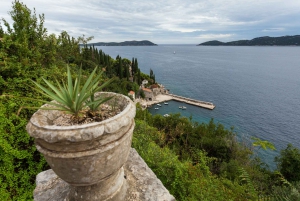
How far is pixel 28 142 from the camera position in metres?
4.04

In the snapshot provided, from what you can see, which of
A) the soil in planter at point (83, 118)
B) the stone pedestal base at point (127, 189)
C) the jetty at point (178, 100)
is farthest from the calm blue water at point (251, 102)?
the soil in planter at point (83, 118)

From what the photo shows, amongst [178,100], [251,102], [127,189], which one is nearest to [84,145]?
[127,189]

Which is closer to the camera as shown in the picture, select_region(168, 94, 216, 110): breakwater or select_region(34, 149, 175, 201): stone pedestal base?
select_region(34, 149, 175, 201): stone pedestal base

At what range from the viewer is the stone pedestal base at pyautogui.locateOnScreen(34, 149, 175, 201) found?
2.31m

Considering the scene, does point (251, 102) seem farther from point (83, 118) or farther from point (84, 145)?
point (84, 145)

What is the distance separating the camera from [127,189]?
2467 mm

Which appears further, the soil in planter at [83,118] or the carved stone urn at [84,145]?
the soil in planter at [83,118]

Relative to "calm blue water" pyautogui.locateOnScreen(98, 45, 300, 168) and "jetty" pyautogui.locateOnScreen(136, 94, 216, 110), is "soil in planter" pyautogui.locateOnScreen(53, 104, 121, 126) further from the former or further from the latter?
"jetty" pyautogui.locateOnScreen(136, 94, 216, 110)

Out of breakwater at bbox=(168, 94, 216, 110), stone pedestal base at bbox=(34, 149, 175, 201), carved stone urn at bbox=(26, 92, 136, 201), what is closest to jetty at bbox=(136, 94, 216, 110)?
breakwater at bbox=(168, 94, 216, 110)

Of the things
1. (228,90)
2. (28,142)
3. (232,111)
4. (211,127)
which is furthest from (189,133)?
(228,90)

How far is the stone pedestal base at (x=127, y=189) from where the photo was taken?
7.59 ft

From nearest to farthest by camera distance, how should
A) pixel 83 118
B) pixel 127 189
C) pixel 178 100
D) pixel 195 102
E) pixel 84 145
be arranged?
→ 1. pixel 84 145
2. pixel 83 118
3. pixel 127 189
4. pixel 195 102
5. pixel 178 100

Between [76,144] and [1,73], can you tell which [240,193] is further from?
[1,73]

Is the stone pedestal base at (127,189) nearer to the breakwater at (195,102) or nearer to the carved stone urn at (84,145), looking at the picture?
the carved stone urn at (84,145)
